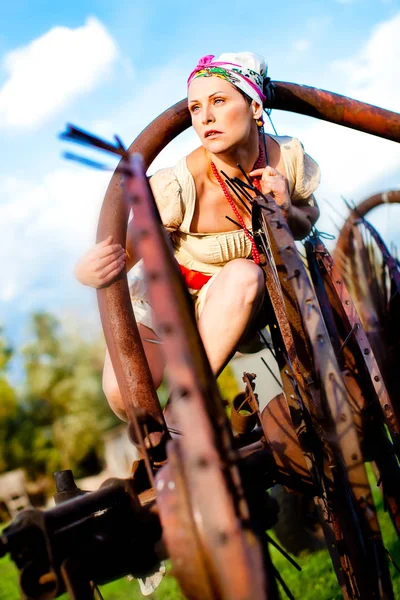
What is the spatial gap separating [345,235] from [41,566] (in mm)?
2314

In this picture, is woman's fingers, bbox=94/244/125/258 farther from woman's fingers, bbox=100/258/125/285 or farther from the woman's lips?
the woman's lips

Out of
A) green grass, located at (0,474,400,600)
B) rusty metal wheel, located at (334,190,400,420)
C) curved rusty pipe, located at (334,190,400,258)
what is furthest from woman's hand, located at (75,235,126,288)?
green grass, located at (0,474,400,600)

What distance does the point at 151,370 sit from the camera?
8.31 feet

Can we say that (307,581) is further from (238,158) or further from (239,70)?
(239,70)

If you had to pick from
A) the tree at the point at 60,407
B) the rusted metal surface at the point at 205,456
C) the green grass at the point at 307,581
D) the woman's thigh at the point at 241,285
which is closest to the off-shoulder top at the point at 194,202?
the woman's thigh at the point at 241,285

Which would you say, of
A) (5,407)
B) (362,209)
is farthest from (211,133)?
(5,407)

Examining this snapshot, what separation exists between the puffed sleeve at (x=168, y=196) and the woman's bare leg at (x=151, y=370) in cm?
47

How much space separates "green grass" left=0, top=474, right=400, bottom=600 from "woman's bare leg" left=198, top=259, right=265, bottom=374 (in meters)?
1.43

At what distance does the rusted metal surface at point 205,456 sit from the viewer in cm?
100

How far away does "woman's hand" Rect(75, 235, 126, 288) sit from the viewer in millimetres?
2104

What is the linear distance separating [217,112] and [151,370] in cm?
99

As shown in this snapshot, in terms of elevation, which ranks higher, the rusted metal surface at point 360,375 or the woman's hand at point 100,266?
the woman's hand at point 100,266

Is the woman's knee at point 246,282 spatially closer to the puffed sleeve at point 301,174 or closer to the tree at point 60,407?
the puffed sleeve at point 301,174

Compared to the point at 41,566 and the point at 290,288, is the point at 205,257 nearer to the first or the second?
the point at 290,288
